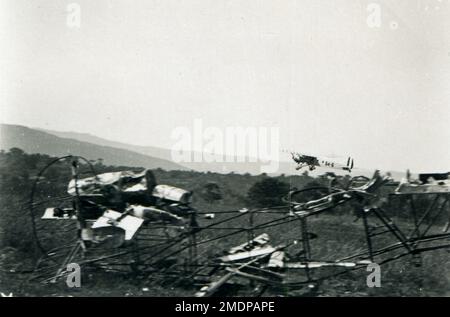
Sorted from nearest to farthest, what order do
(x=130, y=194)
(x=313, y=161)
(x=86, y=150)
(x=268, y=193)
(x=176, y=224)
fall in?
(x=130, y=194), (x=176, y=224), (x=313, y=161), (x=268, y=193), (x=86, y=150)

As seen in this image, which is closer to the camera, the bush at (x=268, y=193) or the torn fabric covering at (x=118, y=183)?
the torn fabric covering at (x=118, y=183)

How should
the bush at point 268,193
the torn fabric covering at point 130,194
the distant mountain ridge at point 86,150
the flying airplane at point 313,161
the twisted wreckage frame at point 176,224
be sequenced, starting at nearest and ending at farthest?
the twisted wreckage frame at point 176,224 → the torn fabric covering at point 130,194 → the flying airplane at point 313,161 → the bush at point 268,193 → the distant mountain ridge at point 86,150

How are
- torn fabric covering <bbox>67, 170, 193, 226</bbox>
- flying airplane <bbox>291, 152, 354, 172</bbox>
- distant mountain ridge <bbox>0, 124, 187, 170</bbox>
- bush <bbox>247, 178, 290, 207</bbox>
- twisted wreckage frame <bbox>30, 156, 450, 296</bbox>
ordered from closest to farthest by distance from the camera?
twisted wreckage frame <bbox>30, 156, 450, 296</bbox> → torn fabric covering <bbox>67, 170, 193, 226</bbox> → flying airplane <bbox>291, 152, 354, 172</bbox> → bush <bbox>247, 178, 290, 207</bbox> → distant mountain ridge <bbox>0, 124, 187, 170</bbox>

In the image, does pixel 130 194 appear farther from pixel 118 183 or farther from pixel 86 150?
pixel 86 150

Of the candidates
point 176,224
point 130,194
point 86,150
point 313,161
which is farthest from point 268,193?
point 86,150

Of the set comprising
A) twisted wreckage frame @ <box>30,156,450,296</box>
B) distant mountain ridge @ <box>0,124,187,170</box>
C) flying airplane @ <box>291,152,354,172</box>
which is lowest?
twisted wreckage frame @ <box>30,156,450,296</box>

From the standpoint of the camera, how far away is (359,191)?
610cm

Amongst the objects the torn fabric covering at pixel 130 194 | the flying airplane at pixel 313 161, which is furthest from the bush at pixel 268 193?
the torn fabric covering at pixel 130 194

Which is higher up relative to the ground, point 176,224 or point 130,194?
point 130,194

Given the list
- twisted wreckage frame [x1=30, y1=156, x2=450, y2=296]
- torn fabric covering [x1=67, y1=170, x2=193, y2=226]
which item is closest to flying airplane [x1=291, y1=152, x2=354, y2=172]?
twisted wreckage frame [x1=30, y1=156, x2=450, y2=296]

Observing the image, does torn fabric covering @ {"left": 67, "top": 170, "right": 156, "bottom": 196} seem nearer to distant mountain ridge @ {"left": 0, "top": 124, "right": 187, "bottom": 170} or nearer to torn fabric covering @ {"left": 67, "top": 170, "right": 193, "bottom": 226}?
torn fabric covering @ {"left": 67, "top": 170, "right": 193, "bottom": 226}

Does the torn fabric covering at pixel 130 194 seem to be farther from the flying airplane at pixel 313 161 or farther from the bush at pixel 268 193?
the bush at pixel 268 193
